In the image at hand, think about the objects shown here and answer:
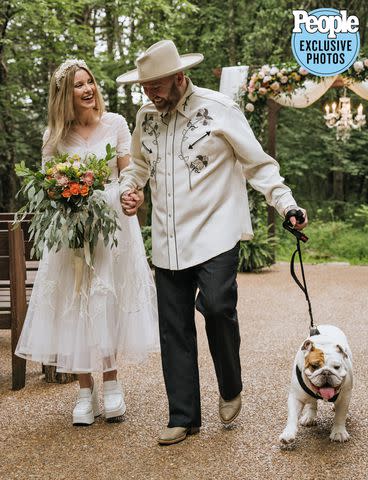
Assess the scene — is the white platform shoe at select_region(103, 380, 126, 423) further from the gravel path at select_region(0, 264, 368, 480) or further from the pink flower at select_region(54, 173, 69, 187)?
the pink flower at select_region(54, 173, 69, 187)

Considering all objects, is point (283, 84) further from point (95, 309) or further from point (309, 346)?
point (309, 346)

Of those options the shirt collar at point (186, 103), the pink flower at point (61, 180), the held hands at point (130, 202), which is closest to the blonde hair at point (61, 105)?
the pink flower at point (61, 180)

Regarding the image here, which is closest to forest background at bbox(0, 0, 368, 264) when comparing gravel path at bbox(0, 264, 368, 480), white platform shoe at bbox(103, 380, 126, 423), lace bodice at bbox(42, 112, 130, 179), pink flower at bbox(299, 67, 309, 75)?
pink flower at bbox(299, 67, 309, 75)

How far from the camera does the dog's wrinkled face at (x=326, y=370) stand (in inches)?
115

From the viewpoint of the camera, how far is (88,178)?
3.52 m

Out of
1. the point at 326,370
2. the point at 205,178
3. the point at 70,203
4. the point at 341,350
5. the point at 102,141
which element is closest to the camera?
the point at 326,370

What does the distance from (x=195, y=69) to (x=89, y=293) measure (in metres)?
13.7

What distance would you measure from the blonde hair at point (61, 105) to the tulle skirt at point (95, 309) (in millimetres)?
425

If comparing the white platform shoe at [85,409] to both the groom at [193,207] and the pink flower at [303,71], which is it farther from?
the pink flower at [303,71]

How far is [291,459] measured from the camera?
3051 millimetres

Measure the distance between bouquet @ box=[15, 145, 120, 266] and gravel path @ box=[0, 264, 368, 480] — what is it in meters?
1.00

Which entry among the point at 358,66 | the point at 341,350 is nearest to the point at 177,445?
the point at 341,350

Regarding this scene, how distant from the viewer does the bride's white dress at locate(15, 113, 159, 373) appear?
3656 millimetres

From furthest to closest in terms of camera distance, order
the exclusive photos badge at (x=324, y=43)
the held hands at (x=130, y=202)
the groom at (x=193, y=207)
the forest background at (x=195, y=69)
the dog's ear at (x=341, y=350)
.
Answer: the forest background at (x=195, y=69) < the exclusive photos badge at (x=324, y=43) < the held hands at (x=130, y=202) < the groom at (x=193, y=207) < the dog's ear at (x=341, y=350)
